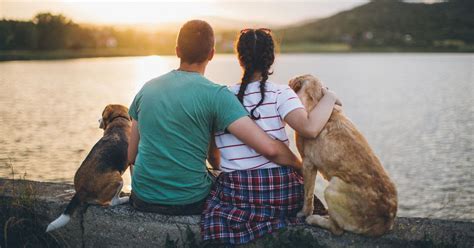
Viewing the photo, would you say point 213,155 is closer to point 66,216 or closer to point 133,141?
point 133,141

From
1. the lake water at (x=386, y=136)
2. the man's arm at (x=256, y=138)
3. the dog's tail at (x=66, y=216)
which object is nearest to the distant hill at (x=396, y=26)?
the lake water at (x=386, y=136)

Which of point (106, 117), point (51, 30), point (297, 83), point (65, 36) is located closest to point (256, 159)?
point (297, 83)

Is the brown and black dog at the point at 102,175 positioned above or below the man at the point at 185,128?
below

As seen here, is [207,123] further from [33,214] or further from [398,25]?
[398,25]

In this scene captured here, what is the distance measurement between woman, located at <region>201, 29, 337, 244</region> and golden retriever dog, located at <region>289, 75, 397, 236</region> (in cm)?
15

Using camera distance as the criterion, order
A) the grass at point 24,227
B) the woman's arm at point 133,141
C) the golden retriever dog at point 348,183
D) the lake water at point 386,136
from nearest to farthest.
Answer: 1. the golden retriever dog at point 348,183
2. the woman's arm at point 133,141
3. the grass at point 24,227
4. the lake water at point 386,136

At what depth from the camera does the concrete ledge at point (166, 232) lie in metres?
3.77

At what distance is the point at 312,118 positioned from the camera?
388cm

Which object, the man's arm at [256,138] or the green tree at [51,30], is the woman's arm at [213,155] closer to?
the man's arm at [256,138]

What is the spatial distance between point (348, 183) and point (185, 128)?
1313 mm

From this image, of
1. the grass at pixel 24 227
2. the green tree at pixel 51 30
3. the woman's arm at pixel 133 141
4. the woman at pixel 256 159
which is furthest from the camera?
the green tree at pixel 51 30

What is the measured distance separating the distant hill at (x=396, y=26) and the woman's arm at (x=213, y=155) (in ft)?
296

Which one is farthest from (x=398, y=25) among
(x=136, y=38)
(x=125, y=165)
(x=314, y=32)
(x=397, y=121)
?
(x=125, y=165)

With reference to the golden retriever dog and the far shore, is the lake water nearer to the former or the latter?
the golden retriever dog
